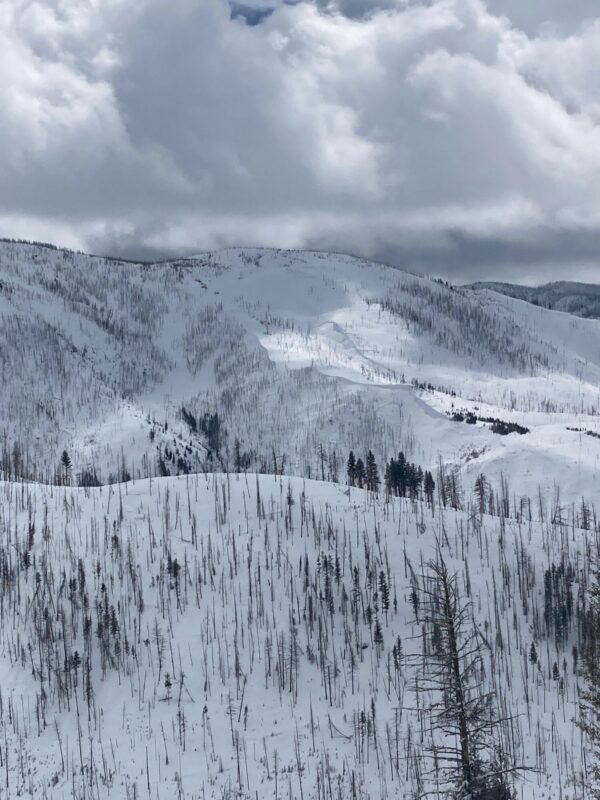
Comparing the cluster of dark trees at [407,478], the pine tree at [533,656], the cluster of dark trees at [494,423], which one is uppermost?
the cluster of dark trees at [494,423]

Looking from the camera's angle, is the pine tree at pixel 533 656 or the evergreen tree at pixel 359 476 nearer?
the pine tree at pixel 533 656

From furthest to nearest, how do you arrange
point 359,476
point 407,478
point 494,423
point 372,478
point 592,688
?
point 494,423 → point 359,476 → point 407,478 → point 372,478 → point 592,688

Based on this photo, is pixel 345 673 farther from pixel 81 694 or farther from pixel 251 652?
pixel 81 694

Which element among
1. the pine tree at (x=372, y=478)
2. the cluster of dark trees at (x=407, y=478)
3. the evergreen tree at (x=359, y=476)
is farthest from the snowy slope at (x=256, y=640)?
the evergreen tree at (x=359, y=476)

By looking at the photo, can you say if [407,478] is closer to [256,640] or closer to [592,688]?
[256,640]

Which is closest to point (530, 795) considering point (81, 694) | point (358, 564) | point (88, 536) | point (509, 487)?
point (358, 564)

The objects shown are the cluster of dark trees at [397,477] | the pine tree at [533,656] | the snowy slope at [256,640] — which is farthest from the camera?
the cluster of dark trees at [397,477]

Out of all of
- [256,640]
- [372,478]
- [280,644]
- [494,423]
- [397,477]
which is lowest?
[280,644]

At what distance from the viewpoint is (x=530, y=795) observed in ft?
107

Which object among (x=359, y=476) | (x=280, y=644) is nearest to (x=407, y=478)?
(x=359, y=476)

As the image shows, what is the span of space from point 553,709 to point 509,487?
7549cm

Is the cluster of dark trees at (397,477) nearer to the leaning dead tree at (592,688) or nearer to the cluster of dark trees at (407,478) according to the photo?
the cluster of dark trees at (407,478)

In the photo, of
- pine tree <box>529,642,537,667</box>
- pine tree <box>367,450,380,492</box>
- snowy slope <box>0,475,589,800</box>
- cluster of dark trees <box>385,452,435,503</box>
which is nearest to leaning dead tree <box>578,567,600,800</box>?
snowy slope <box>0,475,589,800</box>

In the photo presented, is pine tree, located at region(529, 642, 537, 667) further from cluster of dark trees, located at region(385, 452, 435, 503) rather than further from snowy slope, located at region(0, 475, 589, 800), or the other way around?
cluster of dark trees, located at region(385, 452, 435, 503)
